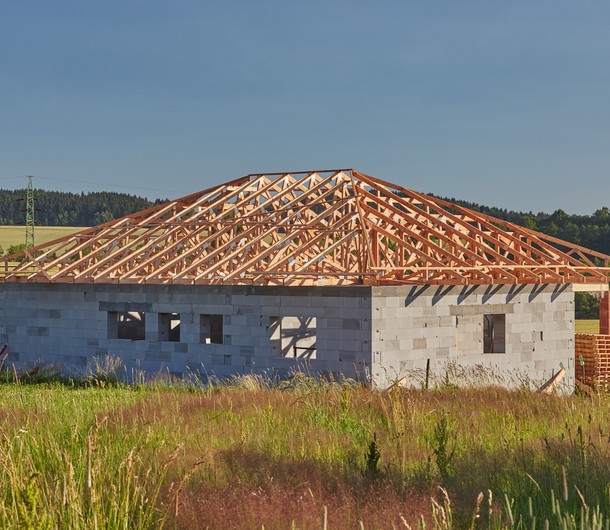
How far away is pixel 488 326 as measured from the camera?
25.6 meters

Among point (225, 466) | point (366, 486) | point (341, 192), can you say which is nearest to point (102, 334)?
point (341, 192)

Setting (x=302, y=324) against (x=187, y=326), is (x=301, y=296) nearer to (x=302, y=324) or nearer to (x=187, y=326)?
(x=187, y=326)

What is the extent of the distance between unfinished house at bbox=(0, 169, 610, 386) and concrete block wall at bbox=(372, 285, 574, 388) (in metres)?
0.03

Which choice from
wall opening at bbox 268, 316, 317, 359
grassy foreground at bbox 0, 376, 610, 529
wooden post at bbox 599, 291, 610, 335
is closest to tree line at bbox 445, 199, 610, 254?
wooden post at bbox 599, 291, 610, 335

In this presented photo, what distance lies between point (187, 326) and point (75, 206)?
94017 mm

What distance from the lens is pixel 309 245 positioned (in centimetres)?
2105

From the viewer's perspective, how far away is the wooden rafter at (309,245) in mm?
20391

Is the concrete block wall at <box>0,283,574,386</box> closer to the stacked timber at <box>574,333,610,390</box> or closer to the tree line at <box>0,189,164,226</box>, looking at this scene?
the stacked timber at <box>574,333,610,390</box>

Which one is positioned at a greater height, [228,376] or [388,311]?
[388,311]

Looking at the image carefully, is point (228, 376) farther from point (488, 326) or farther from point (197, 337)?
point (488, 326)

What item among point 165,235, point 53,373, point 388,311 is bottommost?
point 53,373

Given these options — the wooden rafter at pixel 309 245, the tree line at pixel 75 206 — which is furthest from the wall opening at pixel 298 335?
the tree line at pixel 75 206

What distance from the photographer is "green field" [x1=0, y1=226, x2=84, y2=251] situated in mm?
83950

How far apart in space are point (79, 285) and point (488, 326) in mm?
11515
